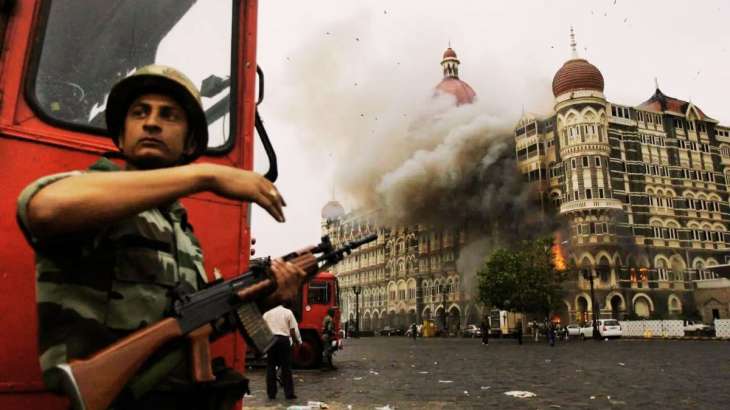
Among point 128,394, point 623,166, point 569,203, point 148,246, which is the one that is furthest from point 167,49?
point 623,166

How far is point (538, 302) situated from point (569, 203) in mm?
15364

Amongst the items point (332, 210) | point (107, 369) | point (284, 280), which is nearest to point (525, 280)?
point (284, 280)

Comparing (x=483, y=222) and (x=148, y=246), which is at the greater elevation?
(x=483, y=222)

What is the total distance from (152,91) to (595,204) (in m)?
54.7

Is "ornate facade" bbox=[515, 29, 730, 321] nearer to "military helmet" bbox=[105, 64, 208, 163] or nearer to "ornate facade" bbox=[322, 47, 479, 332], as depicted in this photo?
"ornate facade" bbox=[322, 47, 479, 332]

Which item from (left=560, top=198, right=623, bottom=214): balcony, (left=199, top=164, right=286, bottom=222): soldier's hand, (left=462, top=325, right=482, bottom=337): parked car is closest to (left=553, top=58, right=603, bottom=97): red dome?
(left=560, top=198, right=623, bottom=214): balcony

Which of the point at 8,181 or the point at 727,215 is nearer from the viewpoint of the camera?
the point at 8,181

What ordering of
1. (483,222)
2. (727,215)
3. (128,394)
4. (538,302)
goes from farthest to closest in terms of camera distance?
(483,222)
(727,215)
(538,302)
(128,394)

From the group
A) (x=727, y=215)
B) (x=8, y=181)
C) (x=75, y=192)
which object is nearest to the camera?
(x=75, y=192)

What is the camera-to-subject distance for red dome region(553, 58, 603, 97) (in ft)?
180

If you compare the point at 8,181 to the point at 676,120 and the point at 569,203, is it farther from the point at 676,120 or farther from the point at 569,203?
the point at 676,120

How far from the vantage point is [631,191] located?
2124 inches

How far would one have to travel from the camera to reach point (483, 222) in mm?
63312

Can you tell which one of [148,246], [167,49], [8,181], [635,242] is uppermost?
[635,242]
